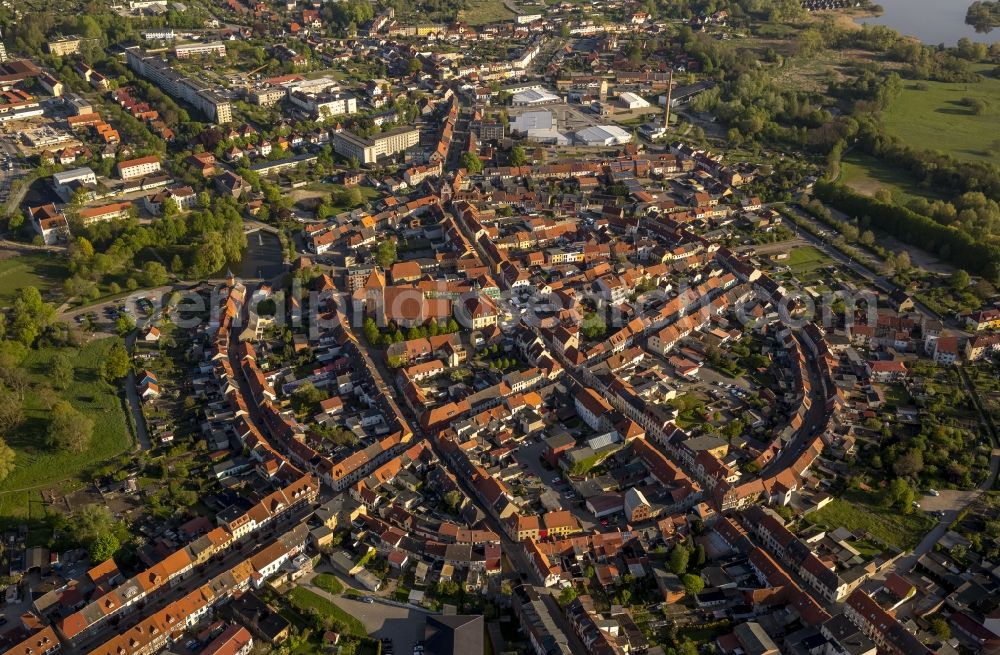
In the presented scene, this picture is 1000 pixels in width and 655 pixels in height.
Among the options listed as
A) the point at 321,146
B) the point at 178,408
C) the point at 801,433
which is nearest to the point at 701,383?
the point at 801,433

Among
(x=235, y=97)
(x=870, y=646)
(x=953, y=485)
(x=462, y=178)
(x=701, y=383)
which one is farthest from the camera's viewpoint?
(x=235, y=97)

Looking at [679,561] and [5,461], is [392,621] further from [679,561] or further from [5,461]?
[5,461]

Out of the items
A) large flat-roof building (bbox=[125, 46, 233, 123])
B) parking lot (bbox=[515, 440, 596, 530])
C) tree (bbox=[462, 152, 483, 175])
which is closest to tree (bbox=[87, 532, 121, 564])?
parking lot (bbox=[515, 440, 596, 530])

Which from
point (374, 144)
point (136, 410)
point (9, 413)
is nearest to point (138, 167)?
point (374, 144)

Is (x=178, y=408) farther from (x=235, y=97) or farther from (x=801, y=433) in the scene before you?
(x=235, y=97)

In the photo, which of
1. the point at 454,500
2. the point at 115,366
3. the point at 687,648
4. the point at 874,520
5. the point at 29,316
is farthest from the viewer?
the point at 29,316

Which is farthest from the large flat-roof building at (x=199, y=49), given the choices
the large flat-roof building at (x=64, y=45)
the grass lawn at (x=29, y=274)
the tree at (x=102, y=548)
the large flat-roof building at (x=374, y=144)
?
the tree at (x=102, y=548)

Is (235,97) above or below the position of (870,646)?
above

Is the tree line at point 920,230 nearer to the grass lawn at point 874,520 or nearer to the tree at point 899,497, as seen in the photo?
the tree at point 899,497
